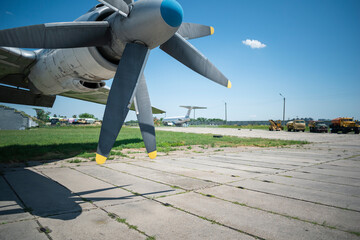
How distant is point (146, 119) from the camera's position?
4.48 meters

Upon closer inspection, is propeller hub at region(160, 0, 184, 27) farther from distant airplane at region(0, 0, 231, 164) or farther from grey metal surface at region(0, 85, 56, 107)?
grey metal surface at region(0, 85, 56, 107)

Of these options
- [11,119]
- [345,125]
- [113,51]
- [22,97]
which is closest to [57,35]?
[113,51]

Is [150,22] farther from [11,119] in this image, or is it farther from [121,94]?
[11,119]

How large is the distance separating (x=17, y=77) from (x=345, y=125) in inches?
1633

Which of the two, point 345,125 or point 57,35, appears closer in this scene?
point 57,35

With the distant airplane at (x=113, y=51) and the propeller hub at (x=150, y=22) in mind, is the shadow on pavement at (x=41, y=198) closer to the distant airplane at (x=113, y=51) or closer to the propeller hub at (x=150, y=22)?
the distant airplane at (x=113, y=51)

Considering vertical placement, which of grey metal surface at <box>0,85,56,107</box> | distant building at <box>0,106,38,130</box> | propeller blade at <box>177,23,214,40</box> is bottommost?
distant building at <box>0,106,38,130</box>

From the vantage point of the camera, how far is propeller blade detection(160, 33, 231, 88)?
17.0 feet

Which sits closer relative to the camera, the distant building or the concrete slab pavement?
the concrete slab pavement

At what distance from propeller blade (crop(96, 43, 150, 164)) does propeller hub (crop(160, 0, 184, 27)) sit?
90 cm

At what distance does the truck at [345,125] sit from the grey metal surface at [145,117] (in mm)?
39049

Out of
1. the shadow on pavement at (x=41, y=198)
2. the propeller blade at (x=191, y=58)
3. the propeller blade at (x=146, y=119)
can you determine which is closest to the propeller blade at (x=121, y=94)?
the propeller blade at (x=146, y=119)

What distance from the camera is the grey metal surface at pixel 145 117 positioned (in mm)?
4406

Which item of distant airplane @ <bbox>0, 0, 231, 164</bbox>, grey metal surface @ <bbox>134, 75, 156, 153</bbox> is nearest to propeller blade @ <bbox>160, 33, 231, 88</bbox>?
distant airplane @ <bbox>0, 0, 231, 164</bbox>
